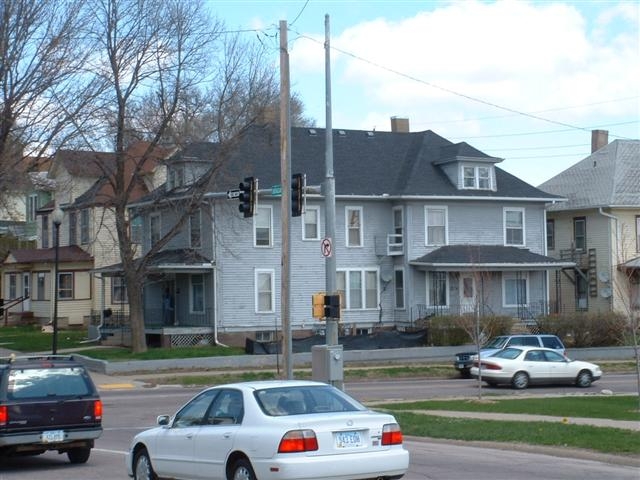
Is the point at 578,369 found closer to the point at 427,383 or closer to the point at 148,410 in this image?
the point at 427,383

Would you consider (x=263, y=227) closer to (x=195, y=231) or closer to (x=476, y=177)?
(x=195, y=231)

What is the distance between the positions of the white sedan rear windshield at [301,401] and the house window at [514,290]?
38692mm

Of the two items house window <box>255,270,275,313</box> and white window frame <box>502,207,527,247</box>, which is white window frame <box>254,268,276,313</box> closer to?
house window <box>255,270,275,313</box>

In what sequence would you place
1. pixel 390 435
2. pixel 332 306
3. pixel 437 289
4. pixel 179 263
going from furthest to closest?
pixel 437 289, pixel 179 263, pixel 332 306, pixel 390 435

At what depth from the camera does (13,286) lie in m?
63.6

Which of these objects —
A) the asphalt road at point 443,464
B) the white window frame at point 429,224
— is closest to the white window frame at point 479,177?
the white window frame at point 429,224

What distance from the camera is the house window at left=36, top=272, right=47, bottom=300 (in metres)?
59.3

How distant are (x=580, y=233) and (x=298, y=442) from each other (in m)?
47.8

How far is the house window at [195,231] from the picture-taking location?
47.1 metres

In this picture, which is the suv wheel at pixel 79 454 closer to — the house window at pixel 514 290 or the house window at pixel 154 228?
the house window at pixel 154 228

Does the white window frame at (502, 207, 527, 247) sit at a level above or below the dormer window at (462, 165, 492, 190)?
below

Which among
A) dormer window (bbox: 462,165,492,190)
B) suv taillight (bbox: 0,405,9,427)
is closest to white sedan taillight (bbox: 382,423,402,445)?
suv taillight (bbox: 0,405,9,427)

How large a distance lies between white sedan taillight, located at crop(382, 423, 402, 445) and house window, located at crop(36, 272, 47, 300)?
165ft

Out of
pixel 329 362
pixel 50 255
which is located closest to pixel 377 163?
pixel 50 255
